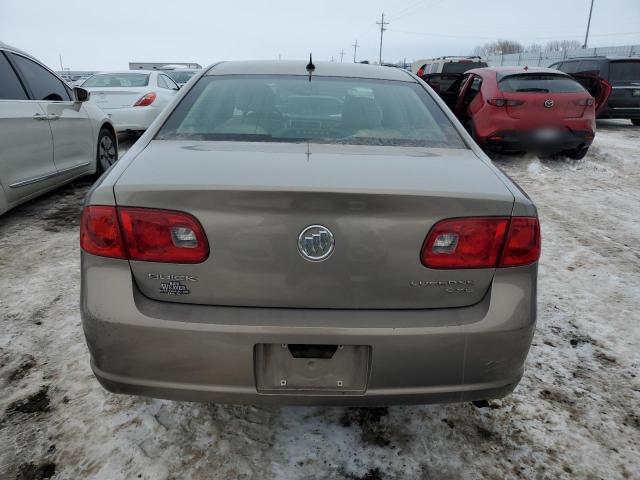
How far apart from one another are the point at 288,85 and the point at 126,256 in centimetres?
140

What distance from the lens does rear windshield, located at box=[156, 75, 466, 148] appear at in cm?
208

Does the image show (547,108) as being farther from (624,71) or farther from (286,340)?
(286,340)

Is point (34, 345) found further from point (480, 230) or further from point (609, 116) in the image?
point (609, 116)

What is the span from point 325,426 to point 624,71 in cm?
1271

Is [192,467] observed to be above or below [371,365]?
below

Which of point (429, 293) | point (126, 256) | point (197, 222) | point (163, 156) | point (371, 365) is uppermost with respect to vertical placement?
point (163, 156)

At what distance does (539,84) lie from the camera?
732 cm

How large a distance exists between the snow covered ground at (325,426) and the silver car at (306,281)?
376 mm

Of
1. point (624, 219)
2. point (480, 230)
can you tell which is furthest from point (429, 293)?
point (624, 219)

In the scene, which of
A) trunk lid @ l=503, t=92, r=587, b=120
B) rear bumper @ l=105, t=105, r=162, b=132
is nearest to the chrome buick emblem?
trunk lid @ l=503, t=92, r=587, b=120

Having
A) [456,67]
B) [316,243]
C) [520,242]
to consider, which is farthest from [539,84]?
[456,67]

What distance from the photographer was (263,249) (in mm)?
1478

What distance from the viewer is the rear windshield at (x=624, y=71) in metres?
11.2

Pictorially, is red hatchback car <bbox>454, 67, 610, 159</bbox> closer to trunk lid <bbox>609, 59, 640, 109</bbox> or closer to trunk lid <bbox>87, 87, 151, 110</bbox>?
trunk lid <bbox>609, 59, 640, 109</bbox>
